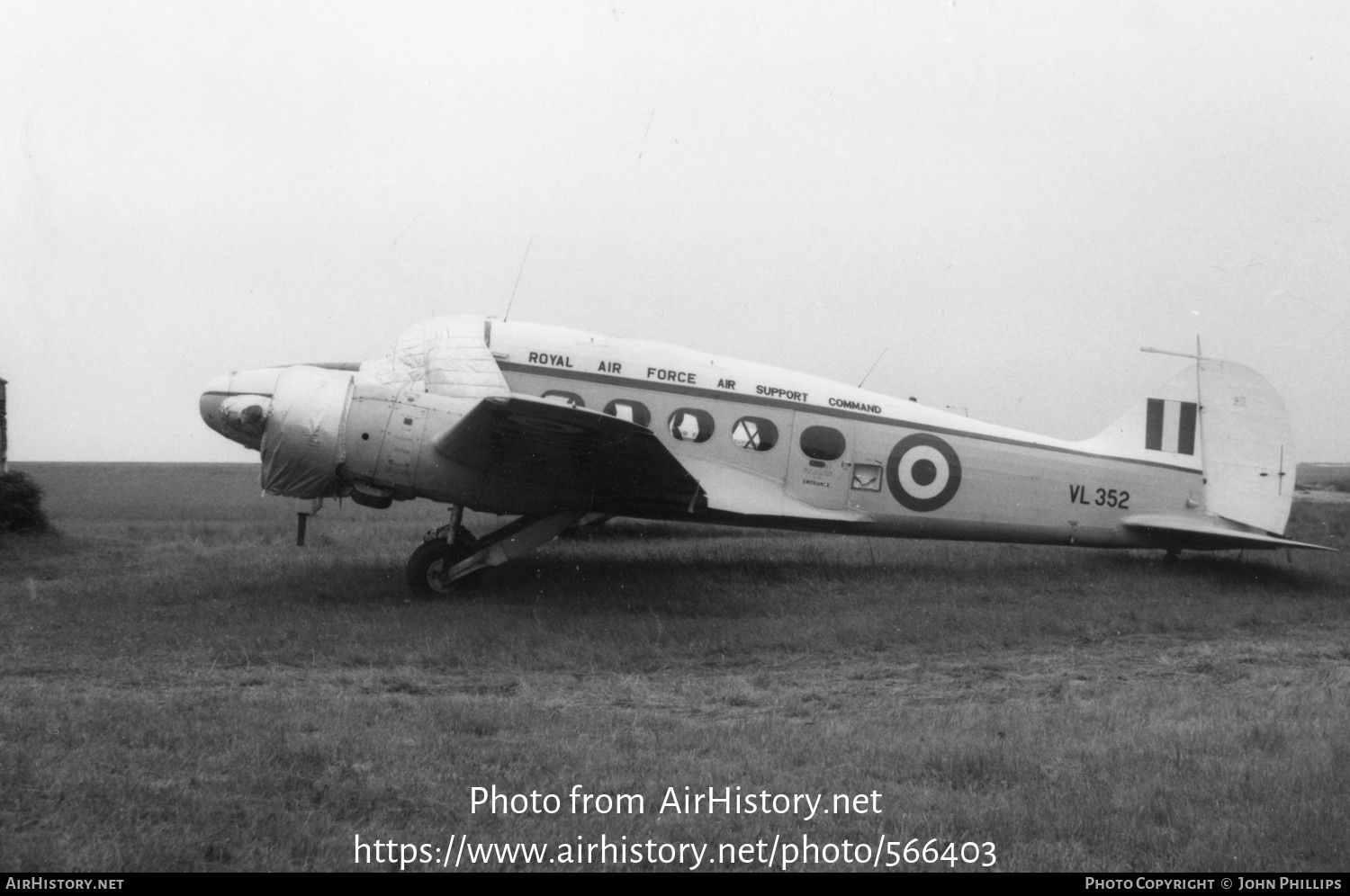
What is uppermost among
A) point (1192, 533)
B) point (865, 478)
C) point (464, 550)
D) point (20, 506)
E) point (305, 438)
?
point (305, 438)

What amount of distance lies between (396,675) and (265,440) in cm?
371

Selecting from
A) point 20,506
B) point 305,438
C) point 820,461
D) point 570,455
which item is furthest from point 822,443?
point 20,506

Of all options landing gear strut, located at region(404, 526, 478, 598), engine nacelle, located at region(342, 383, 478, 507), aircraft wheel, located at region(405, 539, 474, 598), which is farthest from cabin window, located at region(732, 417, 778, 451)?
aircraft wheel, located at region(405, 539, 474, 598)

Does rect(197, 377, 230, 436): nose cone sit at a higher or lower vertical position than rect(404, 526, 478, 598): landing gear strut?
higher

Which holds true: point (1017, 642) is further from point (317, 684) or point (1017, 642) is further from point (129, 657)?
point (129, 657)

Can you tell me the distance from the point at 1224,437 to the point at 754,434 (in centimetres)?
586

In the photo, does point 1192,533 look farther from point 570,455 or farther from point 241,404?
point 241,404

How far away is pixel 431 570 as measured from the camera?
1041 centimetres

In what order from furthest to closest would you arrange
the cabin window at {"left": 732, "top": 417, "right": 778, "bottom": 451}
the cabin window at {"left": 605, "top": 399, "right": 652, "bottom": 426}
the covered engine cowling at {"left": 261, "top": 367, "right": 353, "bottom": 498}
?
the cabin window at {"left": 732, "top": 417, "right": 778, "bottom": 451}
the cabin window at {"left": 605, "top": 399, "right": 652, "bottom": 426}
the covered engine cowling at {"left": 261, "top": 367, "right": 353, "bottom": 498}

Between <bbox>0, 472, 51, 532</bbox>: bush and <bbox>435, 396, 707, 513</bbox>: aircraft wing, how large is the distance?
733cm

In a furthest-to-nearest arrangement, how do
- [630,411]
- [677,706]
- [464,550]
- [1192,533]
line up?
1. [1192,533]
2. [630,411]
3. [464,550]
4. [677,706]

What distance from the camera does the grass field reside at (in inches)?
164

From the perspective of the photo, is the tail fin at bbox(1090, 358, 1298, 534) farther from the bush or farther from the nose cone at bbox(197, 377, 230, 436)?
the bush

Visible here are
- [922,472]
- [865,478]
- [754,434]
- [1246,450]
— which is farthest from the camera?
[1246,450]
